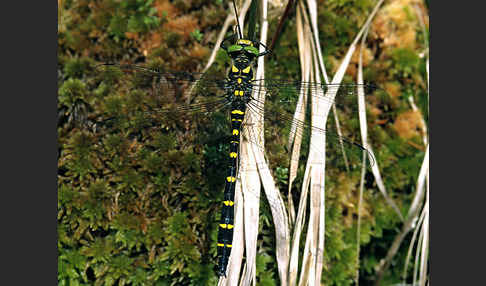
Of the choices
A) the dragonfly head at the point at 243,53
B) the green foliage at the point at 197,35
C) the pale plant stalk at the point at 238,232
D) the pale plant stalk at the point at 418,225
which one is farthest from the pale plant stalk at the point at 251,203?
the pale plant stalk at the point at 418,225

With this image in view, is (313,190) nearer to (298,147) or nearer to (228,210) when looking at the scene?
(298,147)

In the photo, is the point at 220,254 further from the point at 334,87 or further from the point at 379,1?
the point at 379,1

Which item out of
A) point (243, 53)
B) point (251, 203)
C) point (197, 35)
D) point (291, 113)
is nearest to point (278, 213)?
point (251, 203)

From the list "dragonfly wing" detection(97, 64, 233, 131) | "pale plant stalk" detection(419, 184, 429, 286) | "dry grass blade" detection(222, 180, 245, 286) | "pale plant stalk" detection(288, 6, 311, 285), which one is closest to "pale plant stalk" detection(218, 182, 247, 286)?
"dry grass blade" detection(222, 180, 245, 286)

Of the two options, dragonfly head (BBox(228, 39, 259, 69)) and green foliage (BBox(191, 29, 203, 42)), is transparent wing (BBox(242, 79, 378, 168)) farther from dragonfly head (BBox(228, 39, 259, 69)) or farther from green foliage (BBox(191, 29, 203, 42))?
green foliage (BBox(191, 29, 203, 42))

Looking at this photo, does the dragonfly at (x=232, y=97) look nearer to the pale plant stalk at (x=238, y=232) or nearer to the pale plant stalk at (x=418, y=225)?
the pale plant stalk at (x=238, y=232)
